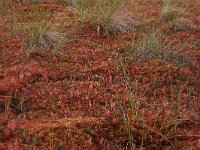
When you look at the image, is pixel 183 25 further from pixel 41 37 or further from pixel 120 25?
pixel 41 37

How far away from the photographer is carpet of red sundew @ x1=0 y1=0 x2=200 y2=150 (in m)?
4.25

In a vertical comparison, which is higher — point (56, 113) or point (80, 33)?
point (80, 33)

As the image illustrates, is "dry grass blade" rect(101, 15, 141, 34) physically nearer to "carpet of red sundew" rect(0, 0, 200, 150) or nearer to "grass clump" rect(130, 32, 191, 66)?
"carpet of red sundew" rect(0, 0, 200, 150)

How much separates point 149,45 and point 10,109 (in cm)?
268

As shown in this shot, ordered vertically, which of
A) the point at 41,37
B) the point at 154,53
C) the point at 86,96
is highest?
the point at 41,37

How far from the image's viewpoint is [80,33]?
23.5 ft

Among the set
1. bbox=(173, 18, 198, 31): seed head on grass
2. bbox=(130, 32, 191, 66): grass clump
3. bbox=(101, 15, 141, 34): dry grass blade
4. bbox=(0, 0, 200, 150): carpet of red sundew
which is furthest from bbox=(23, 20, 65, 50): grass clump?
bbox=(173, 18, 198, 31): seed head on grass

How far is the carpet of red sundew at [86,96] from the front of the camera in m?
4.25

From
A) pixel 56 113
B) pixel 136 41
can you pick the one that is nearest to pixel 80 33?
pixel 136 41

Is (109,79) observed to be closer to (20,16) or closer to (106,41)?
(106,41)

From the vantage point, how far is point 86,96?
16.6 feet

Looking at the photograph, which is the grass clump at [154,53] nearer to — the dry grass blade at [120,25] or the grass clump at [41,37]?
→ the dry grass blade at [120,25]

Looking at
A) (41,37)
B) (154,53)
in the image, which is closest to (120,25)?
(154,53)

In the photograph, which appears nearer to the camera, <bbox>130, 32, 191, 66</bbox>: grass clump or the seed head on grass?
<bbox>130, 32, 191, 66</bbox>: grass clump
